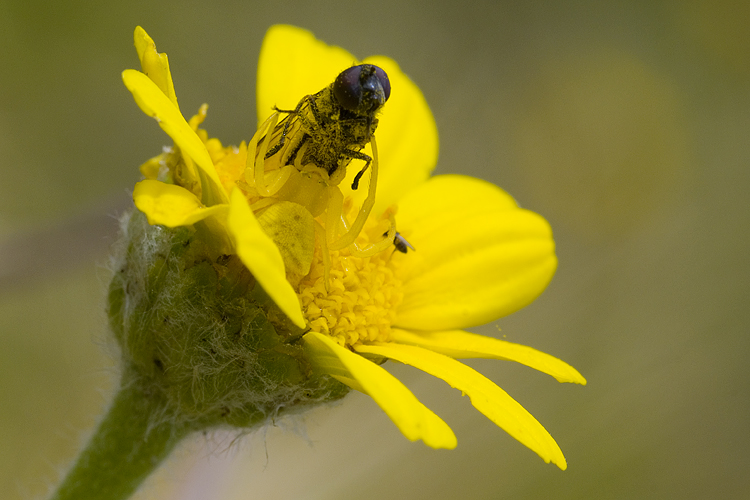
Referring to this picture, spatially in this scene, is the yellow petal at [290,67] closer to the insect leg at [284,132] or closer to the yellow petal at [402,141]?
the yellow petal at [402,141]

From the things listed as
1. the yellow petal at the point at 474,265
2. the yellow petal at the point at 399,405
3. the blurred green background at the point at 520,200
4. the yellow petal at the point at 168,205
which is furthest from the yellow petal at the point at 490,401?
the blurred green background at the point at 520,200

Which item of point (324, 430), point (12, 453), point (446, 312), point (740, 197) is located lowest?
point (12, 453)

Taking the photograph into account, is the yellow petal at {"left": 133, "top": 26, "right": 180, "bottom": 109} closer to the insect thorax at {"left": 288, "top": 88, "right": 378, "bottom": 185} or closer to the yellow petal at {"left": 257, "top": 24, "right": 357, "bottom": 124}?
the insect thorax at {"left": 288, "top": 88, "right": 378, "bottom": 185}

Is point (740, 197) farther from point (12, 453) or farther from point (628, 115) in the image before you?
point (12, 453)

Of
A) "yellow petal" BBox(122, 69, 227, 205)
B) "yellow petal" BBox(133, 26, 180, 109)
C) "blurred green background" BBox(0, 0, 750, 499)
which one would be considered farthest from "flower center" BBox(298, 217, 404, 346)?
"blurred green background" BBox(0, 0, 750, 499)

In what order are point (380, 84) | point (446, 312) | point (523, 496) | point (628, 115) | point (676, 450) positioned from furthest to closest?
Result: point (628, 115)
point (676, 450)
point (523, 496)
point (446, 312)
point (380, 84)

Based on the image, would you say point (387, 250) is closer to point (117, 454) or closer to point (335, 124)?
point (335, 124)

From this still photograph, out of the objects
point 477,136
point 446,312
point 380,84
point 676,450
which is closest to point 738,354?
point 676,450
